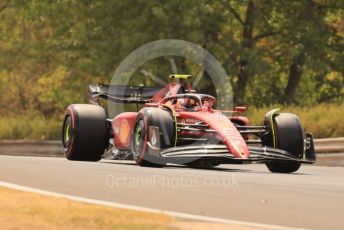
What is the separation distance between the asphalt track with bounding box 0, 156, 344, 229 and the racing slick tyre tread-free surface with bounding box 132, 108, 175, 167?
2.88 feet

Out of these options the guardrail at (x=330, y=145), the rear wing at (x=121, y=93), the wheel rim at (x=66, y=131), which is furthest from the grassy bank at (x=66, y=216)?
the guardrail at (x=330, y=145)

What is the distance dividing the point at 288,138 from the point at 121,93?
4.26 metres

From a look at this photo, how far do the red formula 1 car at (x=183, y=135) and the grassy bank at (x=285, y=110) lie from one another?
5.40 metres

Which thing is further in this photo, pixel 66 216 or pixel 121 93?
pixel 121 93

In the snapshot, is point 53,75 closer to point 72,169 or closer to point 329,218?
point 72,169

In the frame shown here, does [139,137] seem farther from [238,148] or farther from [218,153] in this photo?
[238,148]

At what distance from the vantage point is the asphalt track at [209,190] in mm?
8992

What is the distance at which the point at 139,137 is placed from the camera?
1580cm

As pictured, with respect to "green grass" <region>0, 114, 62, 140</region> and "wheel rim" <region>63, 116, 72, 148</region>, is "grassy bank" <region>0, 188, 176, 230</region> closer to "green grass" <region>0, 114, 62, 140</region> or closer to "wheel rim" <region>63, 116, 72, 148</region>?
"wheel rim" <region>63, 116, 72, 148</region>

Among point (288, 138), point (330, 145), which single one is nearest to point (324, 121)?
point (330, 145)

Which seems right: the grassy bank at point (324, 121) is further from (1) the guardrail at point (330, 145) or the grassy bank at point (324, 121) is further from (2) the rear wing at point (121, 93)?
(2) the rear wing at point (121, 93)

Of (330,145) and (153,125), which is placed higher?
(153,125)

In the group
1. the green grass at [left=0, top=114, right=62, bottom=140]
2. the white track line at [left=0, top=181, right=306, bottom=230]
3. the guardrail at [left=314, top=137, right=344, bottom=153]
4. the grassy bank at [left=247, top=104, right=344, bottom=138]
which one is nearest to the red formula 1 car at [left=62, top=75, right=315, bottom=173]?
the guardrail at [left=314, top=137, right=344, bottom=153]

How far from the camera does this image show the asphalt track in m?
8.99
